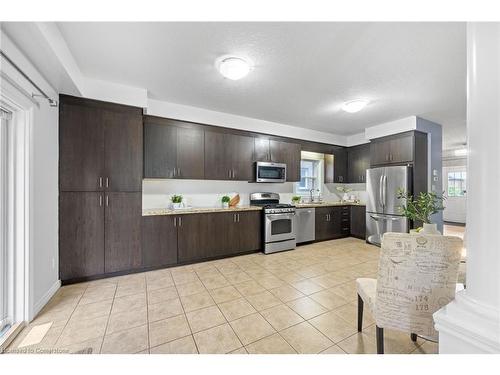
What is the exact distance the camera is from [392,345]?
1.68 meters

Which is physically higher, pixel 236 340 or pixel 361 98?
pixel 361 98

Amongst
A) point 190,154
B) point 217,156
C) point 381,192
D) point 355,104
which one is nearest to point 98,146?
point 190,154

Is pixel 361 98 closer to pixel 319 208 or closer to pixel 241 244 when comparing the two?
pixel 319 208

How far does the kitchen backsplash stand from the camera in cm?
368

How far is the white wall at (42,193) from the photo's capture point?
2.02m

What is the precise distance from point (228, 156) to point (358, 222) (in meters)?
3.52

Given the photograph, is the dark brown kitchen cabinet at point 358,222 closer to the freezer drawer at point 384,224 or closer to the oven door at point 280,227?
the freezer drawer at point 384,224

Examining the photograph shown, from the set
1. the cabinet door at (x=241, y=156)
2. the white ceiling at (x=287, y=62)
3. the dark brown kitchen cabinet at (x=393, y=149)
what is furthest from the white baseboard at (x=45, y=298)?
the dark brown kitchen cabinet at (x=393, y=149)

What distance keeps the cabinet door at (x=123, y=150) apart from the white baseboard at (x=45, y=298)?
124 centimetres
